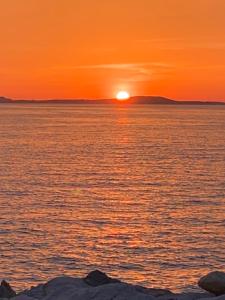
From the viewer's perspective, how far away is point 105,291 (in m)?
15.5

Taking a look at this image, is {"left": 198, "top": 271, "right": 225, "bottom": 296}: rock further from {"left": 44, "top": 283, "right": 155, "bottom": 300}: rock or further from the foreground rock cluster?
{"left": 44, "top": 283, "right": 155, "bottom": 300}: rock

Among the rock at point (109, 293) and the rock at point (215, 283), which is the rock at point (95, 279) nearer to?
the rock at point (109, 293)

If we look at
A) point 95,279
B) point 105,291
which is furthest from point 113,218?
point 105,291

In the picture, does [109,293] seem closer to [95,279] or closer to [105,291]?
[105,291]

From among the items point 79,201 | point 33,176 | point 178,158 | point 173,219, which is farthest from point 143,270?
point 178,158

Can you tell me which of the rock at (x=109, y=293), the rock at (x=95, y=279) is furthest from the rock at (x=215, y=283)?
the rock at (x=95, y=279)

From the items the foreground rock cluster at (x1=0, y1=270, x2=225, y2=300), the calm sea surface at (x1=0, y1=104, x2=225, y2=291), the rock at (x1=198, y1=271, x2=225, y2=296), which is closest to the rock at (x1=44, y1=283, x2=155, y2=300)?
the foreground rock cluster at (x1=0, y1=270, x2=225, y2=300)

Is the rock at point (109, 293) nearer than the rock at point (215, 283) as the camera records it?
Yes

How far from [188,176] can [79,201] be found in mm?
24709

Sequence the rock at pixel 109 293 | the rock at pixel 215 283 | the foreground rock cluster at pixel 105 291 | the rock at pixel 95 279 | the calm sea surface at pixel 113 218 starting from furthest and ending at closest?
the calm sea surface at pixel 113 218 → the rock at pixel 95 279 → the rock at pixel 215 283 → the foreground rock cluster at pixel 105 291 → the rock at pixel 109 293

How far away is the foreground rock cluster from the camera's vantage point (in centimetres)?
1543

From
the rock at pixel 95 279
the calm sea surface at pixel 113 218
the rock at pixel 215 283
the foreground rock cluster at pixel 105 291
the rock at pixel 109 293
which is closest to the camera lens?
the rock at pixel 109 293

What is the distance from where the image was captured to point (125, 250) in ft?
140

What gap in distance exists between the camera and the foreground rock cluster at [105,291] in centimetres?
1543
